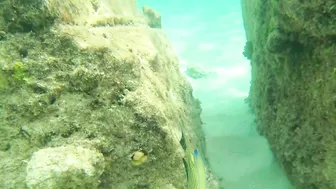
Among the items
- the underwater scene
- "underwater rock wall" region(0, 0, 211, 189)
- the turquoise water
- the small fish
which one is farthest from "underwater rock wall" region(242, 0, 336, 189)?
the small fish

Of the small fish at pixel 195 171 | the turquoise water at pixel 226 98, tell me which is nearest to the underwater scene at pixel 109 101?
the small fish at pixel 195 171

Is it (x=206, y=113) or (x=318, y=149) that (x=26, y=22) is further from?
(x=206, y=113)

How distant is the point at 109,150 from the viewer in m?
2.24

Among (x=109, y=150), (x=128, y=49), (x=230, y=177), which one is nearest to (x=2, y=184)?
(x=109, y=150)

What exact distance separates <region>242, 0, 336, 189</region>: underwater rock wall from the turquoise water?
0.73 metres

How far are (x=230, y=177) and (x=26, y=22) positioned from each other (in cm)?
393

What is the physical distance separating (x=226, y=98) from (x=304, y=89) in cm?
579

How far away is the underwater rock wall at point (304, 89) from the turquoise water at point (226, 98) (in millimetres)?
734

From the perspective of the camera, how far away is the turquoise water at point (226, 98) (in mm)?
4906

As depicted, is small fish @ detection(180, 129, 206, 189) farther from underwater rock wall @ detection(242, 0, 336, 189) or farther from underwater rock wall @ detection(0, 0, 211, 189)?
underwater rock wall @ detection(242, 0, 336, 189)

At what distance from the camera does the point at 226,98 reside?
917cm

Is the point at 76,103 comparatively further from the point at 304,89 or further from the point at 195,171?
the point at 304,89

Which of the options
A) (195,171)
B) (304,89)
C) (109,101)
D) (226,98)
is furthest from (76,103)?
(226,98)

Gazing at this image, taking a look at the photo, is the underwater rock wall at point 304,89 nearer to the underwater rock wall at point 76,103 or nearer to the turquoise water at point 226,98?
the turquoise water at point 226,98
